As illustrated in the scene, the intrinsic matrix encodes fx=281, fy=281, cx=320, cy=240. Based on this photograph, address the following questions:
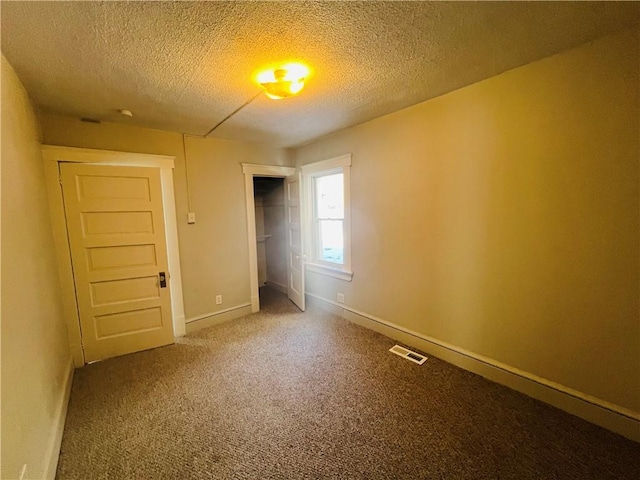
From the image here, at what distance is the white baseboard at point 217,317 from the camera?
346 cm

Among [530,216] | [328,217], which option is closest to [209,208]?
[328,217]

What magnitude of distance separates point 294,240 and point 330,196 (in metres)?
0.88

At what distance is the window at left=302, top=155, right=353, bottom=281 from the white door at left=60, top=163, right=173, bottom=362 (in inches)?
75.4

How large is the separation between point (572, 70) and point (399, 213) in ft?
5.15

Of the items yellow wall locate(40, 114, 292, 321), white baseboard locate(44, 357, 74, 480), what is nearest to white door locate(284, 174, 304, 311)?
yellow wall locate(40, 114, 292, 321)

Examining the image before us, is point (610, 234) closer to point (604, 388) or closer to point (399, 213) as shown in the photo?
point (604, 388)

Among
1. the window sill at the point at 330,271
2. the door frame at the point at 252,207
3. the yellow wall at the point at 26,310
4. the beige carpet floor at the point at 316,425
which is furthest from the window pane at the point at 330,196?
the yellow wall at the point at 26,310

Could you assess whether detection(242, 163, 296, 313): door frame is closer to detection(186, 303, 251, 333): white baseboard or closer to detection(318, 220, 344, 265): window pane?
detection(186, 303, 251, 333): white baseboard

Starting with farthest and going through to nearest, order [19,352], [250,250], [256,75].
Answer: [250,250] → [256,75] → [19,352]

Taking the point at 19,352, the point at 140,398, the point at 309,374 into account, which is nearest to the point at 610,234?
the point at 309,374

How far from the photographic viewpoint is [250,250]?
12.8ft

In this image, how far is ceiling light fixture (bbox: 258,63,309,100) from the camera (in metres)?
1.87

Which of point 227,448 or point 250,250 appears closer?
point 227,448

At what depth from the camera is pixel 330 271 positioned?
12.7ft
